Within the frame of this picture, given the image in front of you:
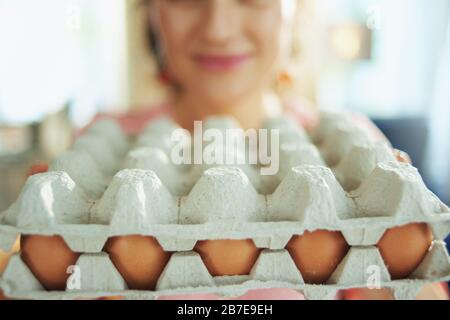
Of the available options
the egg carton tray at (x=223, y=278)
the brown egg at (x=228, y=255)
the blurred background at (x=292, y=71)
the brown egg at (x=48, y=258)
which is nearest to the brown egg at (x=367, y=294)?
the egg carton tray at (x=223, y=278)

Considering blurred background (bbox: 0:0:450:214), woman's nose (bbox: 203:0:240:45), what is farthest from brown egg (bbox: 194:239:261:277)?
blurred background (bbox: 0:0:450:214)

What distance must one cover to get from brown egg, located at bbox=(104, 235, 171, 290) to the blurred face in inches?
22.9

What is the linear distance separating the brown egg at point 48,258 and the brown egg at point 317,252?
0.65 feet

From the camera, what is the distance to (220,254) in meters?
0.41

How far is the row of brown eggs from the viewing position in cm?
41

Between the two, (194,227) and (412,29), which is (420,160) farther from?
(194,227)

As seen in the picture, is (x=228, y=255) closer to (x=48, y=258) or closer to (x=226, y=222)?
(x=226, y=222)

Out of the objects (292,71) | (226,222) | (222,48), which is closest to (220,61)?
(222,48)

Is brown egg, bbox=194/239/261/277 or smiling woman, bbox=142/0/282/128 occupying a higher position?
smiling woman, bbox=142/0/282/128

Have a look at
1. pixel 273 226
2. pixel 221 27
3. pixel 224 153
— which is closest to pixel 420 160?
pixel 221 27

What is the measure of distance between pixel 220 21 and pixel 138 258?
0.59 meters

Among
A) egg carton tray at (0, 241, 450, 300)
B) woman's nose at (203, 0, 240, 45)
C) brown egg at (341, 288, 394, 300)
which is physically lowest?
brown egg at (341, 288, 394, 300)

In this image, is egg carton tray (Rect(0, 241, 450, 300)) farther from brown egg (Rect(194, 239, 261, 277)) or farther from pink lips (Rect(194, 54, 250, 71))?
pink lips (Rect(194, 54, 250, 71))

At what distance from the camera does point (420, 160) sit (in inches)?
59.5
